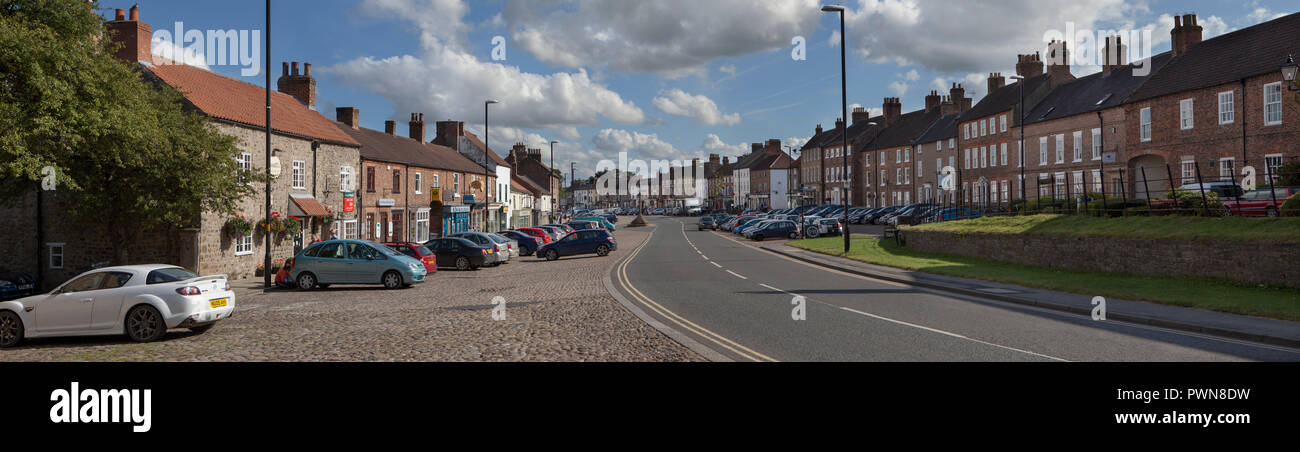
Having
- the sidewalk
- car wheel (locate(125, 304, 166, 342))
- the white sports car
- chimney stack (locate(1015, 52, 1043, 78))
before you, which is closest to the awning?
the white sports car

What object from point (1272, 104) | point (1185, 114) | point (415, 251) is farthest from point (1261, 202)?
point (415, 251)

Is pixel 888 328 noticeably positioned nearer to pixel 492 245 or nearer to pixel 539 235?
pixel 492 245

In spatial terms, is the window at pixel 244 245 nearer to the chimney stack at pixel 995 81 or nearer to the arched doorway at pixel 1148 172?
the arched doorway at pixel 1148 172

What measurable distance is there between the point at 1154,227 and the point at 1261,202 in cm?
532

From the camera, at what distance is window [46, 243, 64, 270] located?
1038 inches

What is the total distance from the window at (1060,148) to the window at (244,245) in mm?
51635

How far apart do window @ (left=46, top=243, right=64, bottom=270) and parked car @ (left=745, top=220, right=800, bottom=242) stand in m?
36.1

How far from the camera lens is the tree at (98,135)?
16188mm

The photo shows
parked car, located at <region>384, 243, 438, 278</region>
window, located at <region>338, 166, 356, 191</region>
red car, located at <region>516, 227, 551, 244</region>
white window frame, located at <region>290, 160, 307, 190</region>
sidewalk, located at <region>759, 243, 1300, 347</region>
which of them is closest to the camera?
sidewalk, located at <region>759, 243, 1300, 347</region>

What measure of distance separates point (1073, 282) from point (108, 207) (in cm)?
2872

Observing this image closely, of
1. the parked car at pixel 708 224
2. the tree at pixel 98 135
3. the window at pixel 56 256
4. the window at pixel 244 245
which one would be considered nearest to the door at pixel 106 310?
the tree at pixel 98 135

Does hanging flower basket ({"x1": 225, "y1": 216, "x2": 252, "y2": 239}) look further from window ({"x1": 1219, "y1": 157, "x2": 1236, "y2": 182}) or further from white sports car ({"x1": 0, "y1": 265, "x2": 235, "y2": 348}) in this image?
window ({"x1": 1219, "y1": 157, "x2": 1236, "y2": 182})
